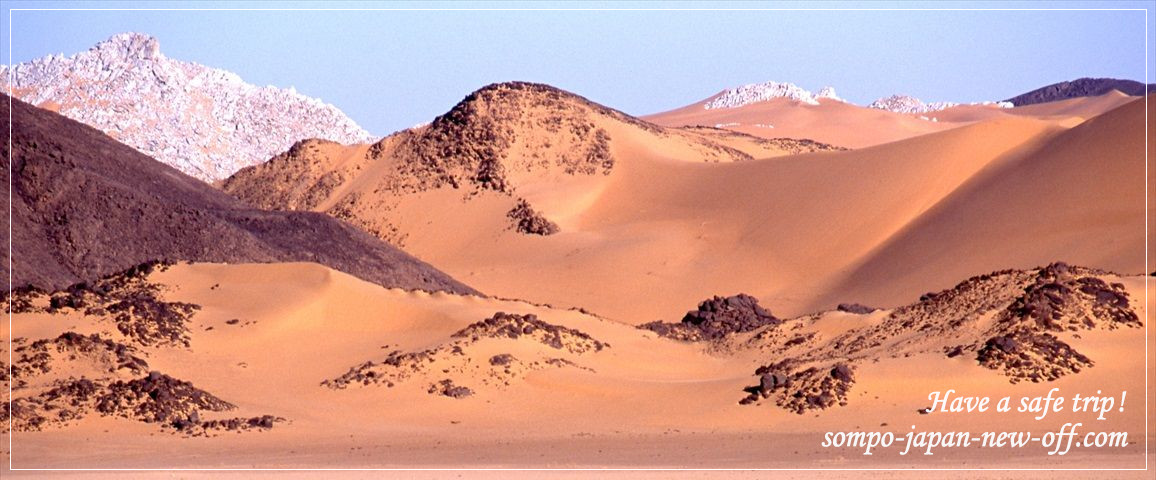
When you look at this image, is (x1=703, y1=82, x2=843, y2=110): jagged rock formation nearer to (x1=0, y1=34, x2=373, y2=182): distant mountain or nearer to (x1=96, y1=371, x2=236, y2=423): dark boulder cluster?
(x1=0, y1=34, x2=373, y2=182): distant mountain

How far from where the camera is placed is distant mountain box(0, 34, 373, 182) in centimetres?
6938

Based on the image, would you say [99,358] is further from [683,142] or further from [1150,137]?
[683,142]

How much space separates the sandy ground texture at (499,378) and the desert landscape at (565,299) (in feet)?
0.22

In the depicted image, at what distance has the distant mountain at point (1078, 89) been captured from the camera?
451 ft

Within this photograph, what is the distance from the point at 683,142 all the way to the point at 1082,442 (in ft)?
149

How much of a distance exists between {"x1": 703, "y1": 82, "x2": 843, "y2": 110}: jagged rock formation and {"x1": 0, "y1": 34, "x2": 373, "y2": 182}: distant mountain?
197ft

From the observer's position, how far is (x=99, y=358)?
71.9ft

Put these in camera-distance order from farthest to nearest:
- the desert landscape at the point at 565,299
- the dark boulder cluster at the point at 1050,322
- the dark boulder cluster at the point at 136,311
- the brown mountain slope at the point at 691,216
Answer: the brown mountain slope at the point at 691,216 < the dark boulder cluster at the point at 136,311 < the dark boulder cluster at the point at 1050,322 < the desert landscape at the point at 565,299

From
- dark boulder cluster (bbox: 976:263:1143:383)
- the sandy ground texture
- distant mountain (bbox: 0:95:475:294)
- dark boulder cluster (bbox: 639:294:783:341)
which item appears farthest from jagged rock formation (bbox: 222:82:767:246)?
dark boulder cluster (bbox: 976:263:1143:383)

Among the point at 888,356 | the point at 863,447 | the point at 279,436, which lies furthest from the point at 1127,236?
the point at 279,436

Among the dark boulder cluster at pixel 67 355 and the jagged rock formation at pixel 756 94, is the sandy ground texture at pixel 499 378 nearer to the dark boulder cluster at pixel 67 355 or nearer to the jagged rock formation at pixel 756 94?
the dark boulder cluster at pixel 67 355

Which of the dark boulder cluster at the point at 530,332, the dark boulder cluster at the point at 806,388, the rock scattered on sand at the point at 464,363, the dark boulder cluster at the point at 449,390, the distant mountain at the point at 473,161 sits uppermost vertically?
the distant mountain at the point at 473,161

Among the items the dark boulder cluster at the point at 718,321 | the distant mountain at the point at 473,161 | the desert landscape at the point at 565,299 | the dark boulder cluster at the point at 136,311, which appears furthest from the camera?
the distant mountain at the point at 473,161

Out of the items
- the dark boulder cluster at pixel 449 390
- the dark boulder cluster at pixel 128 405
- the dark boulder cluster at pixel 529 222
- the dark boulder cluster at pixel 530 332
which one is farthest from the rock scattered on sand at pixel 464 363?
the dark boulder cluster at pixel 529 222
